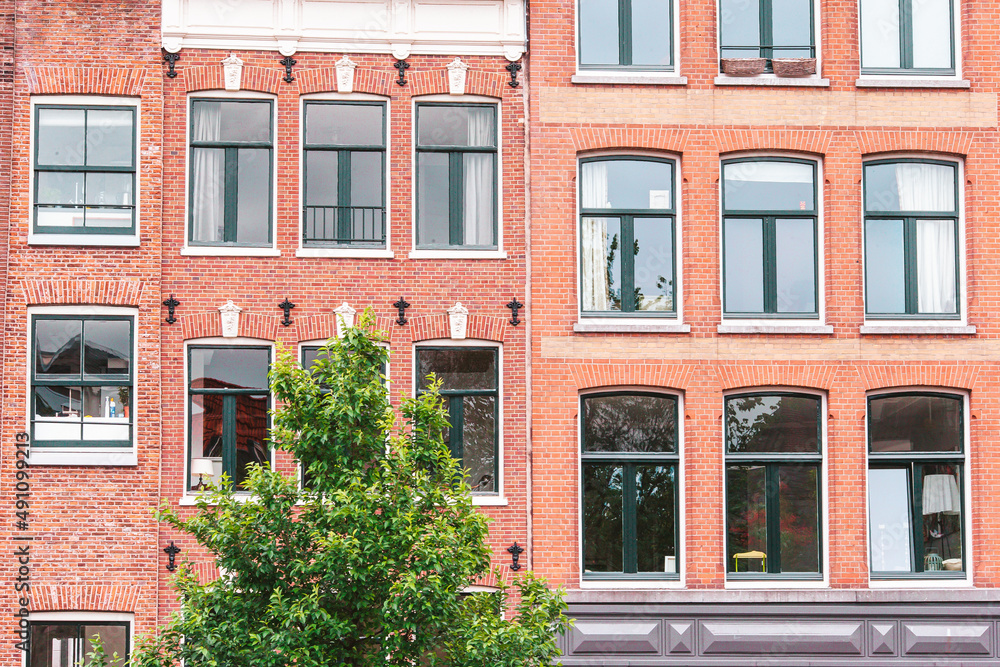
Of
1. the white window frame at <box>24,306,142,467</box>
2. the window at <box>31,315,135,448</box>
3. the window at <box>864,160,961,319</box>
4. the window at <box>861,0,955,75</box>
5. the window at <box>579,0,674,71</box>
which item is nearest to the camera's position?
the white window frame at <box>24,306,142,467</box>

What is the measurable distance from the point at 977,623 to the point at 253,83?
14.1m

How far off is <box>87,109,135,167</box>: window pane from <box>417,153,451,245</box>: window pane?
15.1 feet

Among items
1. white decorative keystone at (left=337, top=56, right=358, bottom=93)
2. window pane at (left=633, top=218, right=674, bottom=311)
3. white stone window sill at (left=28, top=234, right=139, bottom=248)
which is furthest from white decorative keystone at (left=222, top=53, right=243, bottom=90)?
window pane at (left=633, top=218, right=674, bottom=311)

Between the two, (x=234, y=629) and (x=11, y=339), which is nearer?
(x=234, y=629)

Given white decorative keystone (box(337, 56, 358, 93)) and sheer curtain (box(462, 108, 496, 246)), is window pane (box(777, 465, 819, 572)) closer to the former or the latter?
sheer curtain (box(462, 108, 496, 246))

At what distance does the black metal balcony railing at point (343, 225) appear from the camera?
1604cm

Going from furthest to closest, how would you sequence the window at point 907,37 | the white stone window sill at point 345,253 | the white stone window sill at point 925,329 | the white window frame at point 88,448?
the window at point 907,37, the white stone window sill at point 925,329, the white stone window sill at point 345,253, the white window frame at point 88,448

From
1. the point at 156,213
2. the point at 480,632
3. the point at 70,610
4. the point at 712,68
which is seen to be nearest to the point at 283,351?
the point at 480,632

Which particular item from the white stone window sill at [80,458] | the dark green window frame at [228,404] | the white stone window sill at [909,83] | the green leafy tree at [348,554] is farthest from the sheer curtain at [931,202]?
the white stone window sill at [80,458]

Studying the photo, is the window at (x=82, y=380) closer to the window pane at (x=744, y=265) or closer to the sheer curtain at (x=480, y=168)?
the sheer curtain at (x=480, y=168)

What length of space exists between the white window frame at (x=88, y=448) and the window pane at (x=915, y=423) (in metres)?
11.6

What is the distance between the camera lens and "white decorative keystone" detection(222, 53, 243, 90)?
15.9m

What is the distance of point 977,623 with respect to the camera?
15359 millimetres

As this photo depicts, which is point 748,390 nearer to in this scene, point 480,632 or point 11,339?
point 480,632
